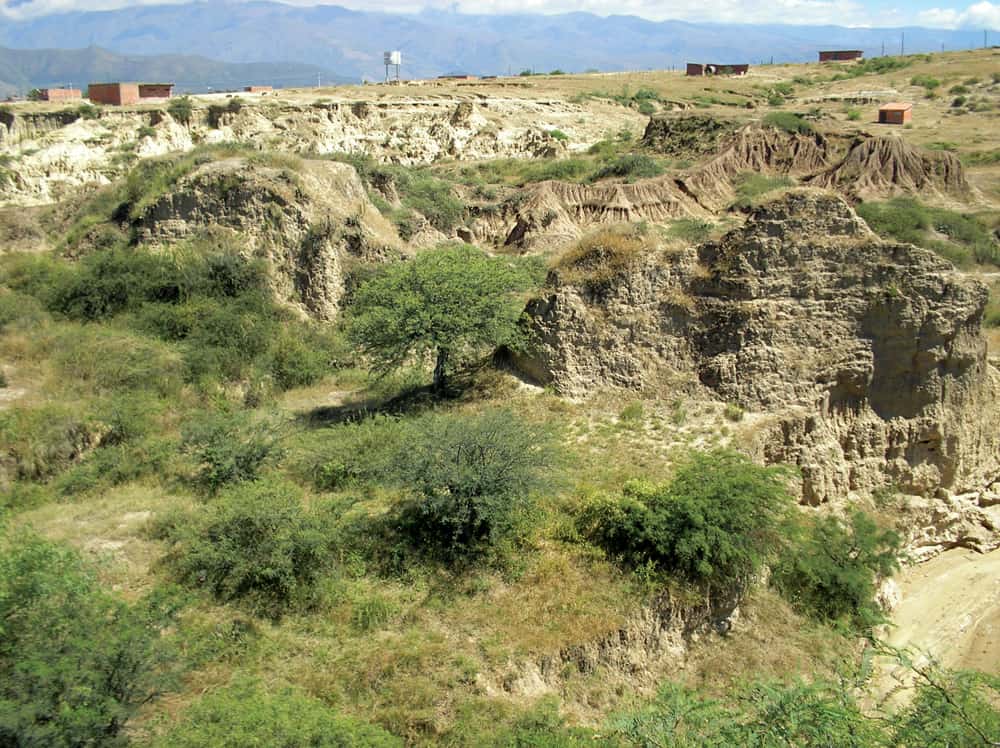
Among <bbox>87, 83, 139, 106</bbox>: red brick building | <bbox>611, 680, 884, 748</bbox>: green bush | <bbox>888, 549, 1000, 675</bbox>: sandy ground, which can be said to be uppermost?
<bbox>87, 83, 139, 106</bbox>: red brick building

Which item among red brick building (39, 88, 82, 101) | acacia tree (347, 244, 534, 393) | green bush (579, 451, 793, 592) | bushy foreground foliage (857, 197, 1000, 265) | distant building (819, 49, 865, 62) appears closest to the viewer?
green bush (579, 451, 793, 592)

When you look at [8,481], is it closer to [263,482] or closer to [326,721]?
[263,482]

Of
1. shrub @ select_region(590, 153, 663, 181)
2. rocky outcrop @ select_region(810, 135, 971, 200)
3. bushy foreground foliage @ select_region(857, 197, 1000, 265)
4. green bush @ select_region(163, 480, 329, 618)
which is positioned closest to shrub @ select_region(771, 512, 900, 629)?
green bush @ select_region(163, 480, 329, 618)

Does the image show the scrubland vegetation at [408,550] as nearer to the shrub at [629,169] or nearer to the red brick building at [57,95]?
the shrub at [629,169]

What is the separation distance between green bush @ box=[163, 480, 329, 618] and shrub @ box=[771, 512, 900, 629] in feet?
24.4

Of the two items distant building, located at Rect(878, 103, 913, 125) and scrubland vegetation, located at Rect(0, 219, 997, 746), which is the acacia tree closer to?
scrubland vegetation, located at Rect(0, 219, 997, 746)

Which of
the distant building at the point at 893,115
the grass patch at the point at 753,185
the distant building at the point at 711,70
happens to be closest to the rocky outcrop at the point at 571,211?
the grass patch at the point at 753,185

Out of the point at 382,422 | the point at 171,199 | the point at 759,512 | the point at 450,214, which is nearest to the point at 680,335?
the point at 759,512

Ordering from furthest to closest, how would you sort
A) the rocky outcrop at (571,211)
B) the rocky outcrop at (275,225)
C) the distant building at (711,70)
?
1. the distant building at (711,70)
2. the rocky outcrop at (571,211)
3. the rocky outcrop at (275,225)

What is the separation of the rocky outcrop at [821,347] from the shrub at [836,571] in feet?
5.80

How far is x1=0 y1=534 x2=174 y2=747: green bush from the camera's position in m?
8.03

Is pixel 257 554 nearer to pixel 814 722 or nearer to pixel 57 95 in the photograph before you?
pixel 814 722

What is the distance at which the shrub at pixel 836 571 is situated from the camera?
12.6m

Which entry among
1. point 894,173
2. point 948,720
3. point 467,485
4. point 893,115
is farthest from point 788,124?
point 948,720
